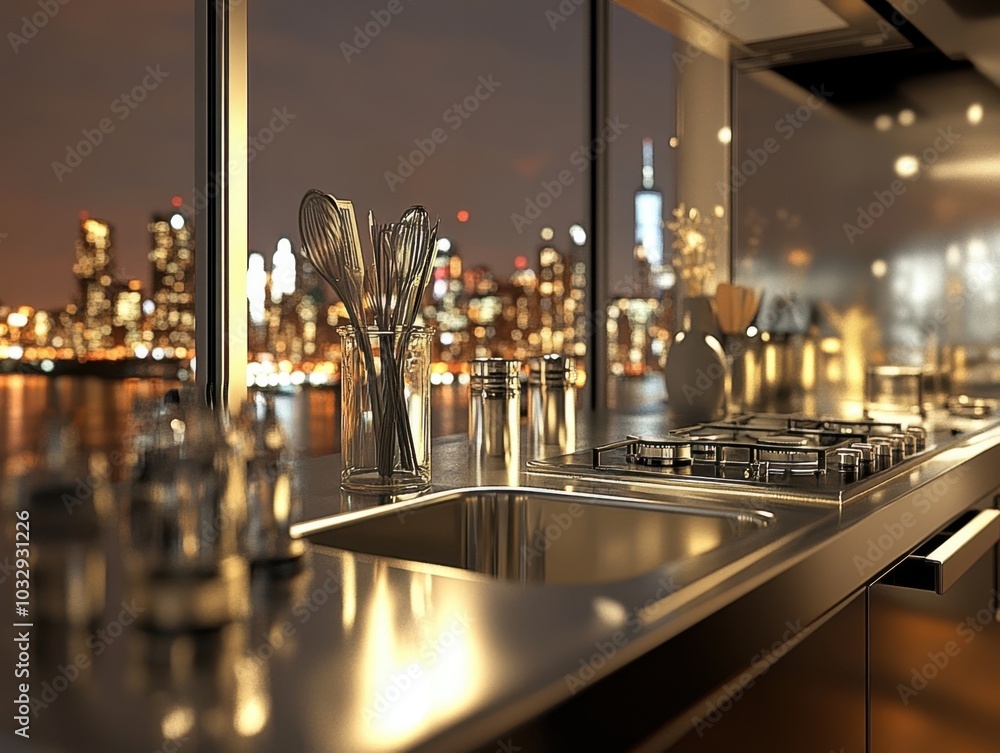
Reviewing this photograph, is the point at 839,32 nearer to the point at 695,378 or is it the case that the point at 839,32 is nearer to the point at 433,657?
the point at 695,378

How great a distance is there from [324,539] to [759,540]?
430 millimetres

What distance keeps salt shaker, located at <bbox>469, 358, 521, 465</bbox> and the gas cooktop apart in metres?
0.09

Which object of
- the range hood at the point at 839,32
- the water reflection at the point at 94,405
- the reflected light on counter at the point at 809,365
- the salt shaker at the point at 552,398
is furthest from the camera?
the reflected light on counter at the point at 809,365

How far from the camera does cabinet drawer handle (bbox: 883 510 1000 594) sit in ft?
3.67

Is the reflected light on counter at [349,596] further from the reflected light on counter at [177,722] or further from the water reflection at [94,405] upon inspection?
the water reflection at [94,405]

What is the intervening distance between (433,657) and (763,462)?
2.68ft

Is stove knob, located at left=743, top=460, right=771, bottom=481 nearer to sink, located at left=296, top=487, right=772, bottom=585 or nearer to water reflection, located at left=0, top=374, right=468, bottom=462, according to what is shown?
sink, located at left=296, top=487, right=772, bottom=585

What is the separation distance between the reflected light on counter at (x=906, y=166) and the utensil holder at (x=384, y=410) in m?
1.71

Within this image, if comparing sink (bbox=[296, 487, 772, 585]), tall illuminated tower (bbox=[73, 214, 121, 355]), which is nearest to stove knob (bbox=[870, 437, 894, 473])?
sink (bbox=[296, 487, 772, 585])

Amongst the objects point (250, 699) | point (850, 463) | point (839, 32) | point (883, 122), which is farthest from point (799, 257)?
point (250, 699)

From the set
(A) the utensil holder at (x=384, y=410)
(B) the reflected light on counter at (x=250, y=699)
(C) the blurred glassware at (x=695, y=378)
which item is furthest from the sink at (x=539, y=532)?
(C) the blurred glassware at (x=695, y=378)

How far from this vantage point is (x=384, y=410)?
3.87ft

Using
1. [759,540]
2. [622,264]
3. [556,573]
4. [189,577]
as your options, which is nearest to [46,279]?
[556,573]

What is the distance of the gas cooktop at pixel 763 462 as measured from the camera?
4.00 ft
